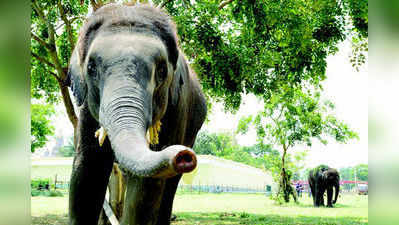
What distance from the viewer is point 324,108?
1023 inches

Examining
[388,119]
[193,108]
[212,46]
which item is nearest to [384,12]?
[388,119]

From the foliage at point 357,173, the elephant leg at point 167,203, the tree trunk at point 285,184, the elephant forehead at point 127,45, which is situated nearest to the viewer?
the elephant forehead at point 127,45

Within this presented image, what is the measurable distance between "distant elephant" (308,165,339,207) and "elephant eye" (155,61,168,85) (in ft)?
66.5

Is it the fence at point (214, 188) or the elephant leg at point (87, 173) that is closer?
the elephant leg at point (87, 173)

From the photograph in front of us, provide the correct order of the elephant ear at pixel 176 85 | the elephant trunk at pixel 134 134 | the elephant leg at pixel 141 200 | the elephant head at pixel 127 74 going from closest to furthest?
the elephant trunk at pixel 134 134 → the elephant head at pixel 127 74 → the elephant leg at pixel 141 200 → the elephant ear at pixel 176 85

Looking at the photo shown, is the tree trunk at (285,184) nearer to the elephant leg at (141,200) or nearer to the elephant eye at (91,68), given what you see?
the elephant leg at (141,200)

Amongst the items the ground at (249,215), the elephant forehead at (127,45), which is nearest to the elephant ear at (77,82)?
the elephant forehead at (127,45)

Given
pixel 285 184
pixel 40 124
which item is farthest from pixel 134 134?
pixel 40 124

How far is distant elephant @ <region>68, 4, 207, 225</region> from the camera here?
125 inches

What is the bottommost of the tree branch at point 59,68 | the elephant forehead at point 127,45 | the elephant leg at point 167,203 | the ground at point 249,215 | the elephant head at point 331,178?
the ground at point 249,215

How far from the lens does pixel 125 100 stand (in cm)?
324

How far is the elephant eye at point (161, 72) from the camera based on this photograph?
386cm

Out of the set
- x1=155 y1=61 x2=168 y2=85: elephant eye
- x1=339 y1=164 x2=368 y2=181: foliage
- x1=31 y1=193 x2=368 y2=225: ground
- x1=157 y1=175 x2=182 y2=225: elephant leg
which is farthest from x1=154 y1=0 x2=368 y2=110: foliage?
x1=339 y1=164 x2=368 y2=181: foliage

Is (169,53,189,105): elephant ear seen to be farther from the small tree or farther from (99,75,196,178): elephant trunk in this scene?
the small tree
